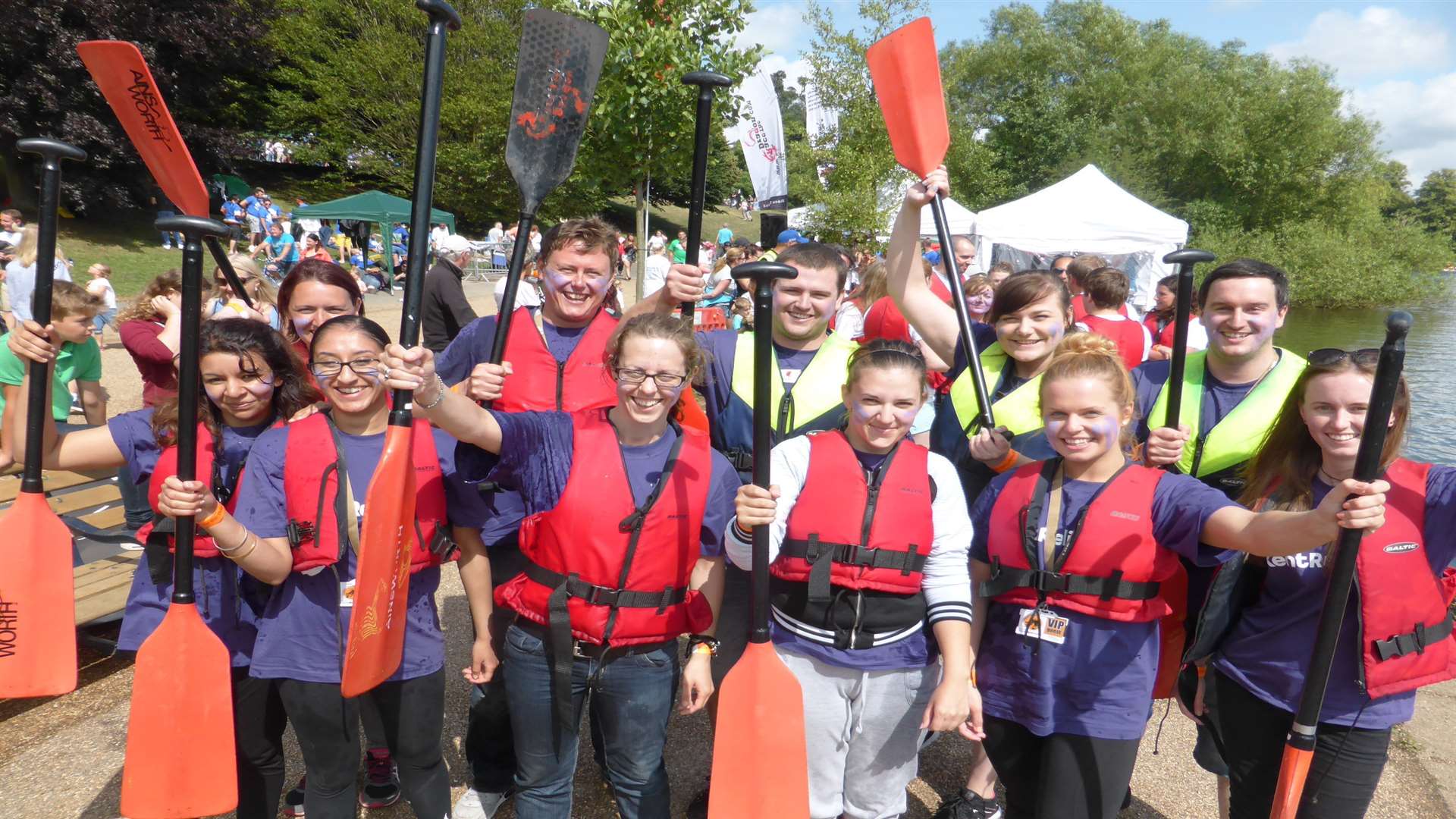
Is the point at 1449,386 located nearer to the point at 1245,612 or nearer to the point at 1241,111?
the point at 1245,612

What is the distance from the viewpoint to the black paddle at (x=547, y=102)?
2.63 metres

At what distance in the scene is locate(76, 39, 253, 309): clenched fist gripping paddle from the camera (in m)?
2.58

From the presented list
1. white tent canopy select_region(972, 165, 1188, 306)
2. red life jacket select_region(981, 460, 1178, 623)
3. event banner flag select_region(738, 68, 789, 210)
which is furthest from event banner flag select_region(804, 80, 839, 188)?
red life jacket select_region(981, 460, 1178, 623)

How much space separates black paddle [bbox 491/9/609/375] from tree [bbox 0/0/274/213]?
16790 mm

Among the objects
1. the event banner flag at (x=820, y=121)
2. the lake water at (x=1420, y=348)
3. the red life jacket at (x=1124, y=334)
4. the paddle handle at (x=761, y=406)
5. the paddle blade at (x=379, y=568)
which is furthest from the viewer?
the event banner flag at (x=820, y=121)

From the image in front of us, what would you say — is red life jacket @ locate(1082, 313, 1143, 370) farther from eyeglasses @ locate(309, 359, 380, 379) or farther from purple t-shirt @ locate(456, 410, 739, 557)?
eyeglasses @ locate(309, 359, 380, 379)

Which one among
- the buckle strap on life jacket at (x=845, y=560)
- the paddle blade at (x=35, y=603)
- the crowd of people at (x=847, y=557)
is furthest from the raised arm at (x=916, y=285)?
the paddle blade at (x=35, y=603)

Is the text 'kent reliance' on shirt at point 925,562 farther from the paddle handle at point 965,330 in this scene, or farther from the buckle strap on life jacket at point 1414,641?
the buckle strap on life jacket at point 1414,641

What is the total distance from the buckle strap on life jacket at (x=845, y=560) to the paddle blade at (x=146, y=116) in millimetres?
2194

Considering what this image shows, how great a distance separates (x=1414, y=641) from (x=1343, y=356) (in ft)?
2.24

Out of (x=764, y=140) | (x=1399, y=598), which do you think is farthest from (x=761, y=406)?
(x=764, y=140)

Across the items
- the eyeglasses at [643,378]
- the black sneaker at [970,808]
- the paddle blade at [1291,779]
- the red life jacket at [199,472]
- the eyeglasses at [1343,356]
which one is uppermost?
the eyeglasses at [1343,356]

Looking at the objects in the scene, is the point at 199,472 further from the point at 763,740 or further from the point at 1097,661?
the point at 1097,661

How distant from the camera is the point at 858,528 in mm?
2170
